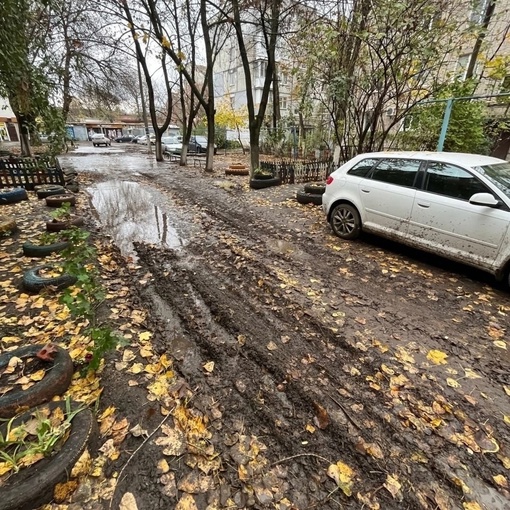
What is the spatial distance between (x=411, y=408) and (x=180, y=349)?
6.91ft

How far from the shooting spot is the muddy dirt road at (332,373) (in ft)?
5.84

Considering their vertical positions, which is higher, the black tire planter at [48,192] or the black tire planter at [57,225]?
the black tire planter at [48,192]

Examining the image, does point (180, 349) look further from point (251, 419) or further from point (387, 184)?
point (387, 184)

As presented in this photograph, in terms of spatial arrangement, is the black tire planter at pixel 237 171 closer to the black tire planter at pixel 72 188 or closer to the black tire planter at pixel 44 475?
the black tire planter at pixel 72 188

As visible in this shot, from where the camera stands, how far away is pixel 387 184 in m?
4.84

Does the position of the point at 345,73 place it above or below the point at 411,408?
above

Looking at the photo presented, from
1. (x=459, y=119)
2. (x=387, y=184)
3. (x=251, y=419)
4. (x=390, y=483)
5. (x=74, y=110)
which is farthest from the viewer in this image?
(x=74, y=110)

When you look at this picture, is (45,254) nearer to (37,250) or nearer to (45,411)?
(37,250)

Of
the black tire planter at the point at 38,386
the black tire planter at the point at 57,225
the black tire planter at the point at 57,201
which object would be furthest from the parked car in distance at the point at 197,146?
the black tire planter at the point at 38,386

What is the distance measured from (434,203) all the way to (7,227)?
7609 millimetres

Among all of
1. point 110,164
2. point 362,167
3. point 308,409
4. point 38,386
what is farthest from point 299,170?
point 110,164

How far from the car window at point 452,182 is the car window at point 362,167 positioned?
99 cm

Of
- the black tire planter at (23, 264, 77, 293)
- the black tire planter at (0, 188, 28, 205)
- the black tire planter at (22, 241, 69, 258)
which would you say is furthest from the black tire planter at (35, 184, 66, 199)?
the black tire planter at (23, 264, 77, 293)

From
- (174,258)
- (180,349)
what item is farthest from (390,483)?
(174,258)
